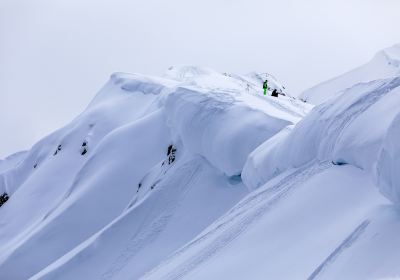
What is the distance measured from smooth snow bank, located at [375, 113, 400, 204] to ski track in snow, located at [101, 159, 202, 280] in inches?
383

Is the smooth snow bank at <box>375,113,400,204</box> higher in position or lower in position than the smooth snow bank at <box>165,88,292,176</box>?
higher

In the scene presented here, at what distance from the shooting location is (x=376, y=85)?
7.98 metres

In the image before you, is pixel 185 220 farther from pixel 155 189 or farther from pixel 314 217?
pixel 314 217

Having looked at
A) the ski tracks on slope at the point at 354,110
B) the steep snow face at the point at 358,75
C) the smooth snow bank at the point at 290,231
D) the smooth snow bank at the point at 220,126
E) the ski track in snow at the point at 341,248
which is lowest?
the steep snow face at the point at 358,75

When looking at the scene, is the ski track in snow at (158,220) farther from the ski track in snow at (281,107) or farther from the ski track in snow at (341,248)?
the ski track in snow at (341,248)

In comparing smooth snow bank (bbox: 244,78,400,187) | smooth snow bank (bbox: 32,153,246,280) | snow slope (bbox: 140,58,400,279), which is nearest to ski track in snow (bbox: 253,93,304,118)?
smooth snow bank (bbox: 32,153,246,280)

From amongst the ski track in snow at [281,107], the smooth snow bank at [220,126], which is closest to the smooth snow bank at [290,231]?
the smooth snow bank at [220,126]

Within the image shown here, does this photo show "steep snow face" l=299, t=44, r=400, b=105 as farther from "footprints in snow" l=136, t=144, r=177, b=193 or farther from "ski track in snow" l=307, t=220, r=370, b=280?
"ski track in snow" l=307, t=220, r=370, b=280

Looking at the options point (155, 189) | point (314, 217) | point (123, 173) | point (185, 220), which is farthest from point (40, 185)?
point (314, 217)

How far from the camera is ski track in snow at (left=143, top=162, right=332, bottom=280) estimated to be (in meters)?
7.62

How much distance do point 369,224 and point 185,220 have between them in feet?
31.5

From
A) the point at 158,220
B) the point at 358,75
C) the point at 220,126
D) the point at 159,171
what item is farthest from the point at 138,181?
the point at 358,75

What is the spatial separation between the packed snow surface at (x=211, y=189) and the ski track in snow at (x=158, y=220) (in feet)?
0.12

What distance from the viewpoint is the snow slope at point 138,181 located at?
14.1m
